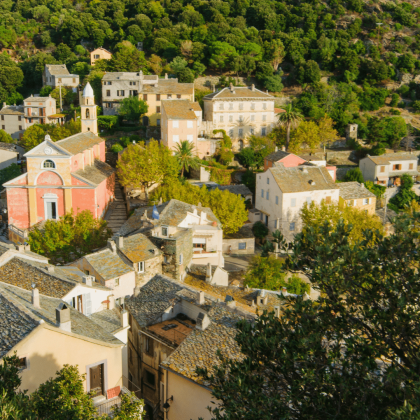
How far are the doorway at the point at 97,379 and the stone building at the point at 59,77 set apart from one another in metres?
76.5

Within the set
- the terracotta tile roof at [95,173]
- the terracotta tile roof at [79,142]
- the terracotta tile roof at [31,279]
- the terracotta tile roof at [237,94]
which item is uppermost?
the terracotta tile roof at [237,94]

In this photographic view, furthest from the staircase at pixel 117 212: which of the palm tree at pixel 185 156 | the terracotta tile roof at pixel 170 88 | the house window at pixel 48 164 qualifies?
the terracotta tile roof at pixel 170 88

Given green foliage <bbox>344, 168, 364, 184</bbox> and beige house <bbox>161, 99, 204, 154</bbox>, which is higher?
beige house <bbox>161, 99, 204, 154</bbox>

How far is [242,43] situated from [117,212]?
5447 centimetres

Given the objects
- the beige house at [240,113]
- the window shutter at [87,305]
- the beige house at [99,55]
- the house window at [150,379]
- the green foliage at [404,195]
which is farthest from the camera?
the beige house at [99,55]

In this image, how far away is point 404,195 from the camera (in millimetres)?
67562

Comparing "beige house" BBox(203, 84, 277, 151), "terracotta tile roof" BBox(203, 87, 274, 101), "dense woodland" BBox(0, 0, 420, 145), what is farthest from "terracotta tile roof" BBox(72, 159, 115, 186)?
"dense woodland" BBox(0, 0, 420, 145)

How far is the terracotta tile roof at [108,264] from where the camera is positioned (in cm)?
2952

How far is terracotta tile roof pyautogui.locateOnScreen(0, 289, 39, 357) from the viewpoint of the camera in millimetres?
16947

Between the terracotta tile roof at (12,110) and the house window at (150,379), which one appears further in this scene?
the terracotta tile roof at (12,110)

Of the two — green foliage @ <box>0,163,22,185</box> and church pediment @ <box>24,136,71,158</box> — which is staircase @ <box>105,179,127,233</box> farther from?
green foliage @ <box>0,163,22,185</box>

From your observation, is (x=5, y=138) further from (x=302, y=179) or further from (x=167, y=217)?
(x=167, y=217)

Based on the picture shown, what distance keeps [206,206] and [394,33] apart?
82.0 metres

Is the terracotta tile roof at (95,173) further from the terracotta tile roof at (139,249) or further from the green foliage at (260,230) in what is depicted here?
the green foliage at (260,230)
